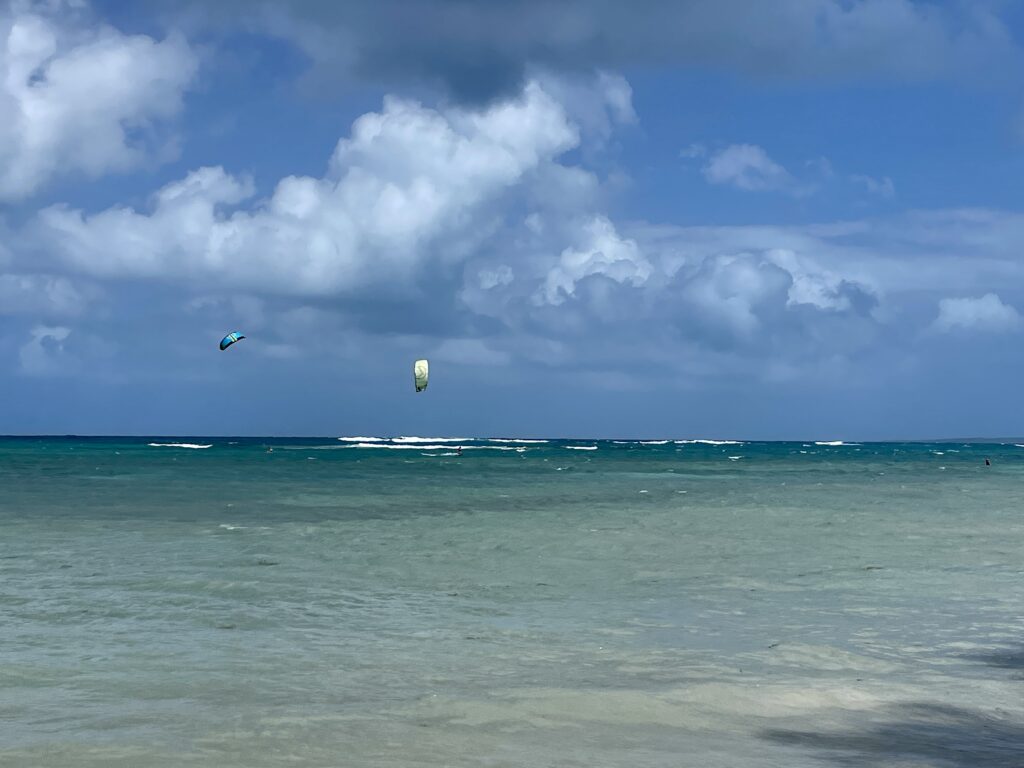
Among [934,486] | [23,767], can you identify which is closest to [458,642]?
[23,767]

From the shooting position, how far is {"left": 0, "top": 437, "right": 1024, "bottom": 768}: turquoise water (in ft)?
25.4

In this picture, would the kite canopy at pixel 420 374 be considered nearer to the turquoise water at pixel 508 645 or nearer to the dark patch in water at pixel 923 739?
the turquoise water at pixel 508 645

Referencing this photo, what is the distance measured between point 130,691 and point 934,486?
47.1 meters

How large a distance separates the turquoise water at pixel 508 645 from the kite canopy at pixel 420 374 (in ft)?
24.9

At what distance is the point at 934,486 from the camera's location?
50.5 m

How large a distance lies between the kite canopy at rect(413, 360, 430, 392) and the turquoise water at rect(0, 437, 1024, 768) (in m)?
7.59

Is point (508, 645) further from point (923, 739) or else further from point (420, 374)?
point (420, 374)

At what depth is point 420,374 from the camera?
3491 cm

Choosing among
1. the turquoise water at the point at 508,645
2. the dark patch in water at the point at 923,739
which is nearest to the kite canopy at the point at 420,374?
the turquoise water at the point at 508,645

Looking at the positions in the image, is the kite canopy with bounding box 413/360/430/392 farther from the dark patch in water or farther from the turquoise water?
the dark patch in water

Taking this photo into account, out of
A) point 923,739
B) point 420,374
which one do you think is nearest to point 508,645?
point 923,739

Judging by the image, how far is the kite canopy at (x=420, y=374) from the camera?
33719 millimetres

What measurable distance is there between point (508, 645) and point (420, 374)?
23.7m

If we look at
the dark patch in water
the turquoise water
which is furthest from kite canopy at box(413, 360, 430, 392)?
the dark patch in water
